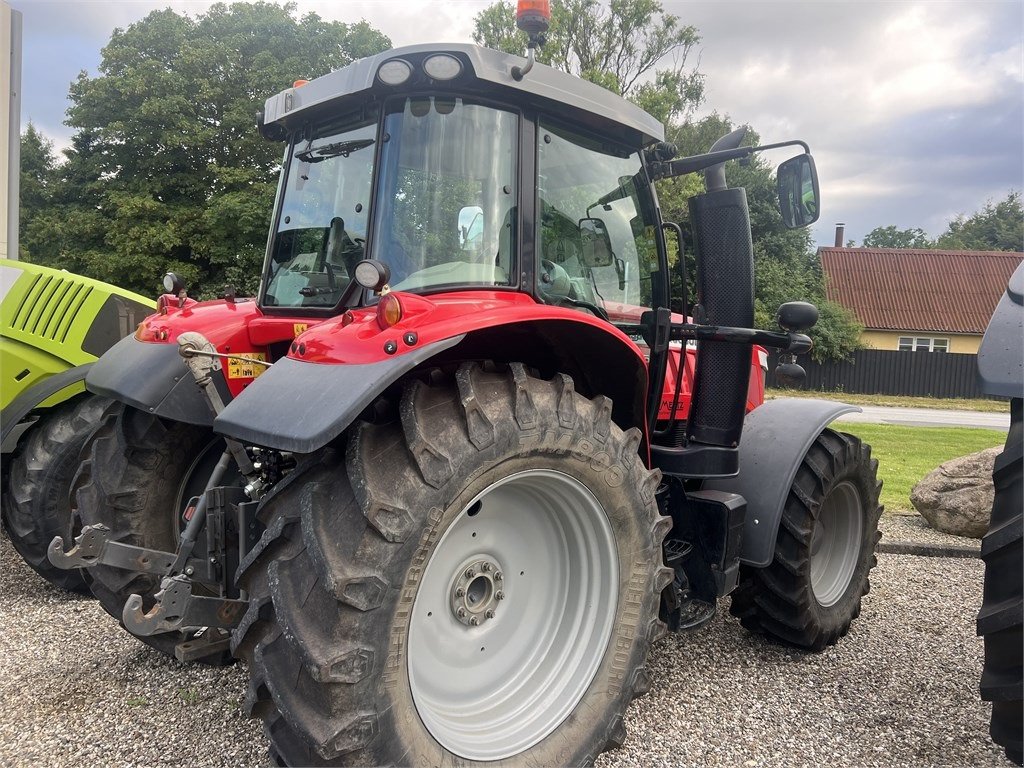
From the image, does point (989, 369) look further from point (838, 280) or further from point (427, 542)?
point (838, 280)

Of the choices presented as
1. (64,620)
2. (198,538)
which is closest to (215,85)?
(64,620)

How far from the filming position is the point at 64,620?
3.80 m

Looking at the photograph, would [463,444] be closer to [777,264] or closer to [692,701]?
[692,701]

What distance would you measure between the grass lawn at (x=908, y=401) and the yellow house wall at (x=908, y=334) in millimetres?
5192

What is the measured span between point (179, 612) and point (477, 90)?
1943mm

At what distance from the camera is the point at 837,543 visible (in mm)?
3867

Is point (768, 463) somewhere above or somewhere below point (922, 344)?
below

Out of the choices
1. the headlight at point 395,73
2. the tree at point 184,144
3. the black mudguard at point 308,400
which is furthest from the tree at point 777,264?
the black mudguard at point 308,400

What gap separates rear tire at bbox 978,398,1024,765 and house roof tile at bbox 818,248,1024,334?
103ft

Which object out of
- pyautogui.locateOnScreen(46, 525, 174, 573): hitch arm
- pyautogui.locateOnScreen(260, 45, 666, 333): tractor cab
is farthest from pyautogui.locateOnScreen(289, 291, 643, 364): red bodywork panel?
pyautogui.locateOnScreen(46, 525, 174, 573): hitch arm

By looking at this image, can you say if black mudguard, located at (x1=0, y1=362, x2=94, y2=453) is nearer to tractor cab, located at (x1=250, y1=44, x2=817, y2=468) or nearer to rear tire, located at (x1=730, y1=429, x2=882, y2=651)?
tractor cab, located at (x1=250, y1=44, x2=817, y2=468)

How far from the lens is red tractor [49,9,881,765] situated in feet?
6.32

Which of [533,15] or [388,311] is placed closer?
[388,311]

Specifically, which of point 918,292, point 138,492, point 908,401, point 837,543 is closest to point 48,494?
point 138,492
